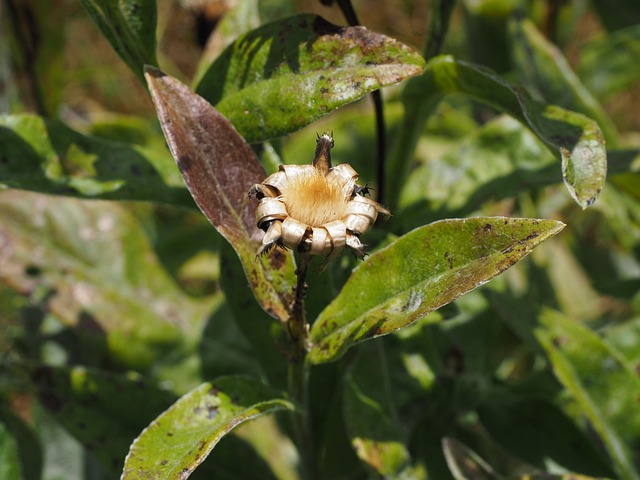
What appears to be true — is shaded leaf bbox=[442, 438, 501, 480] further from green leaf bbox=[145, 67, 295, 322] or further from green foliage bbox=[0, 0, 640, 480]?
green leaf bbox=[145, 67, 295, 322]

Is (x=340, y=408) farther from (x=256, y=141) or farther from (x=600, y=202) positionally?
(x=600, y=202)

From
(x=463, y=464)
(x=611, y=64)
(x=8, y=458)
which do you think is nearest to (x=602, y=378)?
(x=463, y=464)

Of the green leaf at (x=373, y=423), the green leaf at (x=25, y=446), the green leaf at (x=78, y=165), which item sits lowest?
the green leaf at (x=25, y=446)

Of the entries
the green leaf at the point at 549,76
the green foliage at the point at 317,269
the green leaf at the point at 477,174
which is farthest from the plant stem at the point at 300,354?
the green leaf at the point at 549,76

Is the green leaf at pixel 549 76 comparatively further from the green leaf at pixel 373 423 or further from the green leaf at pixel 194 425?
the green leaf at pixel 194 425

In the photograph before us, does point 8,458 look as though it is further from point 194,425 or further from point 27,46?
A: point 27,46

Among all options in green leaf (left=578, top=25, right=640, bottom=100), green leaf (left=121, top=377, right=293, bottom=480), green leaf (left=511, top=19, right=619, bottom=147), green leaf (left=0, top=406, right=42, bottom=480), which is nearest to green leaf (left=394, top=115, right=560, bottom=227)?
green leaf (left=511, top=19, right=619, bottom=147)
